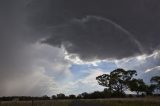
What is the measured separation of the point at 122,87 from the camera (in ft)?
419

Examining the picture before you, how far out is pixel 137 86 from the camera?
130625mm

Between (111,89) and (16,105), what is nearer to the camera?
(16,105)

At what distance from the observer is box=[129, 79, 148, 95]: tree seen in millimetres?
128000

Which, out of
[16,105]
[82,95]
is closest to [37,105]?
[16,105]

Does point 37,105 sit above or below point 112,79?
below

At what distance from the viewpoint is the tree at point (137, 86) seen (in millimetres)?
128000

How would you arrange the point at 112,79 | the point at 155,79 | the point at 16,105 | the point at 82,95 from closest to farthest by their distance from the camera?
the point at 16,105 < the point at 112,79 < the point at 155,79 < the point at 82,95

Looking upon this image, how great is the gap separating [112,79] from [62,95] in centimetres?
3434

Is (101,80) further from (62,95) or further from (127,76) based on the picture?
(62,95)

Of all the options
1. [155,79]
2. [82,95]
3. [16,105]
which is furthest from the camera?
[82,95]

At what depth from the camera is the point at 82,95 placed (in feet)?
485

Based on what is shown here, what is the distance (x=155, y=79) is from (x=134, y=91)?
1127 centimetres

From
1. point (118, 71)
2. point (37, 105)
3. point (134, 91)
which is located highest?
point (118, 71)

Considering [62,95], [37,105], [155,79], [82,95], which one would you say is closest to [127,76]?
[155,79]
